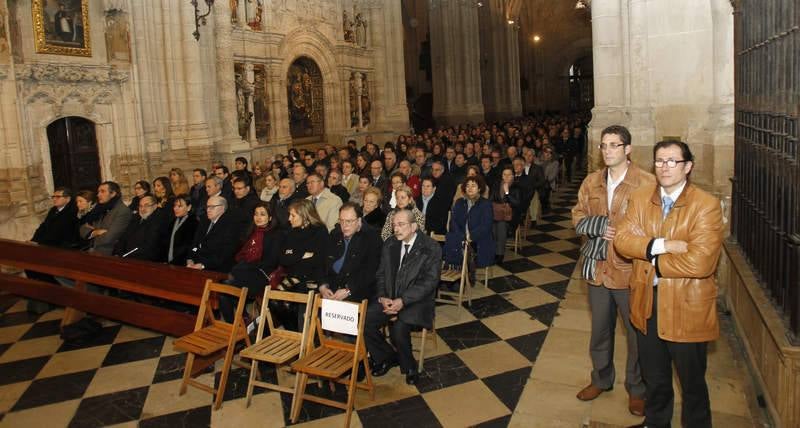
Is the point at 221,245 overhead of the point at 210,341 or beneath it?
overhead

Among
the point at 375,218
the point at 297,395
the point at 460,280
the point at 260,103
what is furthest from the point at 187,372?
the point at 260,103

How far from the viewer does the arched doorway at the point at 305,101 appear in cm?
1648

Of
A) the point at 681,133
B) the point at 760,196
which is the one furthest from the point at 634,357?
the point at 681,133

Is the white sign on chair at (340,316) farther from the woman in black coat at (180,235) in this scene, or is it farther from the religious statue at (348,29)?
the religious statue at (348,29)

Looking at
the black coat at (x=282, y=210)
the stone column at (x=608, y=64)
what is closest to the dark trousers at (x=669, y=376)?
the black coat at (x=282, y=210)

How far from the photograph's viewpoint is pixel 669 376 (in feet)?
11.4

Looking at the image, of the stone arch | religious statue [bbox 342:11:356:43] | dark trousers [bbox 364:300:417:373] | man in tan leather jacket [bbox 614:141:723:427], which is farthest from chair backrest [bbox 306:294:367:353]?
religious statue [bbox 342:11:356:43]

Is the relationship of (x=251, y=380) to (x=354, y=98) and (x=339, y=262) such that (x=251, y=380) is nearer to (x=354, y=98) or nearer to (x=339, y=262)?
(x=339, y=262)

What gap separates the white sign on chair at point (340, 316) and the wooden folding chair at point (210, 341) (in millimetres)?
652

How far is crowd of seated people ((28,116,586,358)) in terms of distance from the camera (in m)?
5.54

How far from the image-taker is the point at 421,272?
4941 millimetres

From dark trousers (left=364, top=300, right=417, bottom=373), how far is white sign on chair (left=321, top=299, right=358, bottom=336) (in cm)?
37

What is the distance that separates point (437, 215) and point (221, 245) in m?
2.74

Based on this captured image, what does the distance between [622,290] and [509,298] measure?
309 centimetres
